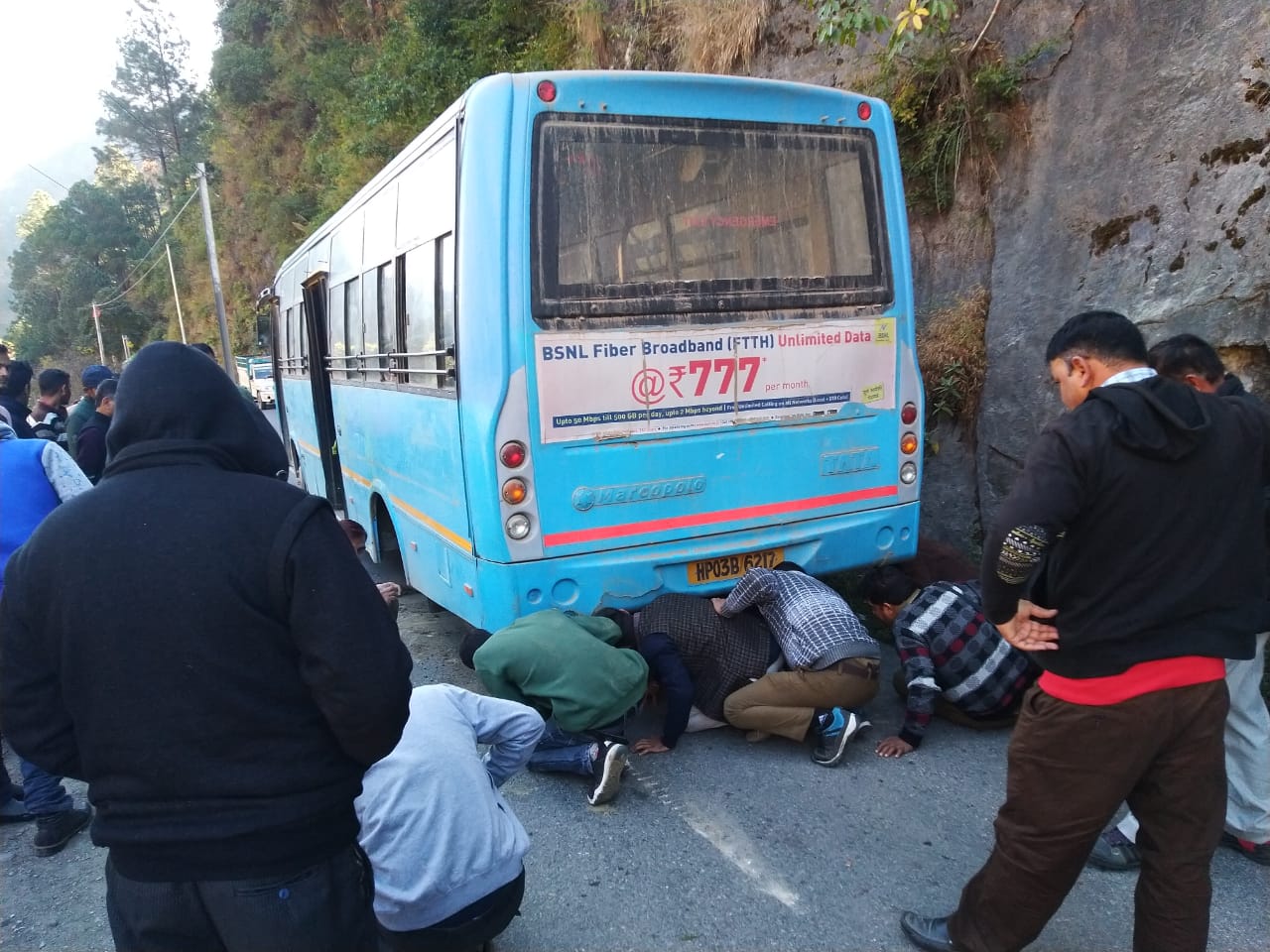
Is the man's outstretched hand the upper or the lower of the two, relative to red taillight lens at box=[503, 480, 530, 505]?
lower

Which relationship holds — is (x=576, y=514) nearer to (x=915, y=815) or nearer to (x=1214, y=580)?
(x=915, y=815)

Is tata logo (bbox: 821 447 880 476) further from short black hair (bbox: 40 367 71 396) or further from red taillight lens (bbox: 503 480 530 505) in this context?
short black hair (bbox: 40 367 71 396)

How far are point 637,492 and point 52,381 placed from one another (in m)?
4.89

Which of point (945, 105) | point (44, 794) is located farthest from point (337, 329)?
point (945, 105)

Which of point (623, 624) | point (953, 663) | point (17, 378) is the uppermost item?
point (17, 378)

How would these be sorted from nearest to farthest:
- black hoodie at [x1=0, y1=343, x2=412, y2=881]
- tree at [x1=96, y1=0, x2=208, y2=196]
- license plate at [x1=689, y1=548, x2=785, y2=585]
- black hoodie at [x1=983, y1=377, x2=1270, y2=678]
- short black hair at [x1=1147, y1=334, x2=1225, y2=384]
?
black hoodie at [x1=0, y1=343, x2=412, y2=881], black hoodie at [x1=983, y1=377, x2=1270, y2=678], short black hair at [x1=1147, y1=334, x2=1225, y2=384], license plate at [x1=689, y1=548, x2=785, y2=585], tree at [x1=96, y1=0, x2=208, y2=196]

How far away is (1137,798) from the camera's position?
2219mm

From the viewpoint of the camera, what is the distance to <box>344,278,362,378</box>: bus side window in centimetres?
602

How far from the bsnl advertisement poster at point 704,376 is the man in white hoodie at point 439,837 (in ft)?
5.89

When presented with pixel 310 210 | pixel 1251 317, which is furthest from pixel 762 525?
pixel 310 210

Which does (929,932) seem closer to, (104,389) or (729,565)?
(729,565)

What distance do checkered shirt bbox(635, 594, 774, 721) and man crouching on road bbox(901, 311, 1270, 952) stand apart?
5.86ft

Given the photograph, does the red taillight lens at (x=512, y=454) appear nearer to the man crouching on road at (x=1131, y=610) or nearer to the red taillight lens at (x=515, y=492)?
the red taillight lens at (x=515, y=492)

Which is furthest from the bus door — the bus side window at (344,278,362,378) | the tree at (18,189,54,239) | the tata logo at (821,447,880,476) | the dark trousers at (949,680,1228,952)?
the tree at (18,189,54,239)
